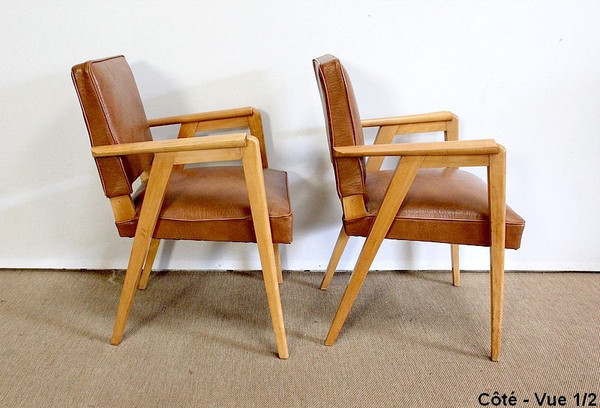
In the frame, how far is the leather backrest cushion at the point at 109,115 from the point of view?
42.8 inches

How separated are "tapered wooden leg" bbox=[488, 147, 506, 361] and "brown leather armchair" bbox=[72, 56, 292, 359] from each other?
1.75 ft

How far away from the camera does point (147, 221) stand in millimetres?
1172

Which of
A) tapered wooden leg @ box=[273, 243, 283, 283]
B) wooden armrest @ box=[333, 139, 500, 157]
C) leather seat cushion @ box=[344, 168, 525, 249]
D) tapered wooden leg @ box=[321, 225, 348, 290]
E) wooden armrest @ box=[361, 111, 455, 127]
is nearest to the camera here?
wooden armrest @ box=[333, 139, 500, 157]

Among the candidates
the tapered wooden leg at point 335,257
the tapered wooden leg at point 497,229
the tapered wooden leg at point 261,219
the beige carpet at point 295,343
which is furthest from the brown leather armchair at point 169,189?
the tapered wooden leg at point 497,229

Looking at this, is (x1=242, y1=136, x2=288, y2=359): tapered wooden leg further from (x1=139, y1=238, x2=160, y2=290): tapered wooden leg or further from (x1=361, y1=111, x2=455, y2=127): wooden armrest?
(x1=139, y1=238, x2=160, y2=290): tapered wooden leg

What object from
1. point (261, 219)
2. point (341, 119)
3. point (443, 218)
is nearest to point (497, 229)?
point (443, 218)

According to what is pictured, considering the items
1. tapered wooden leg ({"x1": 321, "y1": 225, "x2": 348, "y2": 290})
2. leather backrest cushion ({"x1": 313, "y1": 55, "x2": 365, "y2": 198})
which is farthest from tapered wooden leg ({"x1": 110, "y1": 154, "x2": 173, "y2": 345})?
tapered wooden leg ({"x1": 321, "y1": 225, "x2": 348, "y2": 290})

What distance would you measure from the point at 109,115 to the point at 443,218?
95 cm

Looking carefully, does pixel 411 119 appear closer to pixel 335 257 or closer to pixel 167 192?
pixel 335 257

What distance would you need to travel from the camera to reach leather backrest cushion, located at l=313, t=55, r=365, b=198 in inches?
41.8

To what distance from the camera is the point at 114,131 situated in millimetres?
1131

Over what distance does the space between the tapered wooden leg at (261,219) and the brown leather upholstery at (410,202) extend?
22cm

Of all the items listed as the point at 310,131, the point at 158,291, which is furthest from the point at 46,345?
the point at 310,131

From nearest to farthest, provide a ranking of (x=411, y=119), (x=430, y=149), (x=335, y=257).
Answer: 1. (x=430, y=149)
2. (x=411, y=119)
3. (x=335, y=257)
